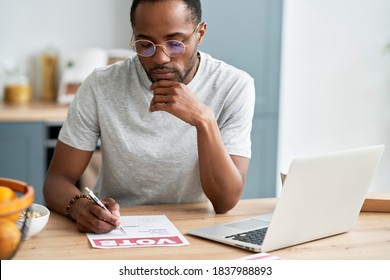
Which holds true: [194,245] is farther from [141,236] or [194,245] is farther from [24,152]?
[24,152]

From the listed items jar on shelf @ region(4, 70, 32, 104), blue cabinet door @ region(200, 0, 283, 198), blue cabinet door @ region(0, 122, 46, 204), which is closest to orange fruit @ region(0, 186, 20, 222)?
blue cabinet door @ region(200, 0, 283, 198)

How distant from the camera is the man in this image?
1.81 meters

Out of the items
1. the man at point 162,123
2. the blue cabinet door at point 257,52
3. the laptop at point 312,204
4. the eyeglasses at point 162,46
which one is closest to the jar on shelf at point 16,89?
the blue cabinet door at point 257,52

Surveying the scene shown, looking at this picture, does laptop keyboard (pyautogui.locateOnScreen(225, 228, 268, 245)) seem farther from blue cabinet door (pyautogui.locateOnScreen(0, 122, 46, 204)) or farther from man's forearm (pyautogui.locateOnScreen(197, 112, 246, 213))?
blue cabinet door (pyautogui.locateOnScreen(0, 122, 46, 204))

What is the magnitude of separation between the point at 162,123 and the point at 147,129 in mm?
49

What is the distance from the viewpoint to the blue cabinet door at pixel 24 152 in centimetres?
346

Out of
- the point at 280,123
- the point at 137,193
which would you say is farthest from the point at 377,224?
the point at 280,123

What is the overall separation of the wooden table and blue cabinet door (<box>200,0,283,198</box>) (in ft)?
5.45

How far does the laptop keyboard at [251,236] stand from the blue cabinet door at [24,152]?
2.10m

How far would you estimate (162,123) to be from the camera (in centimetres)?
201

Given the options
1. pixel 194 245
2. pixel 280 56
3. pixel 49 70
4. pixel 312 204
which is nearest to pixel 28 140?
pixel 49 70
